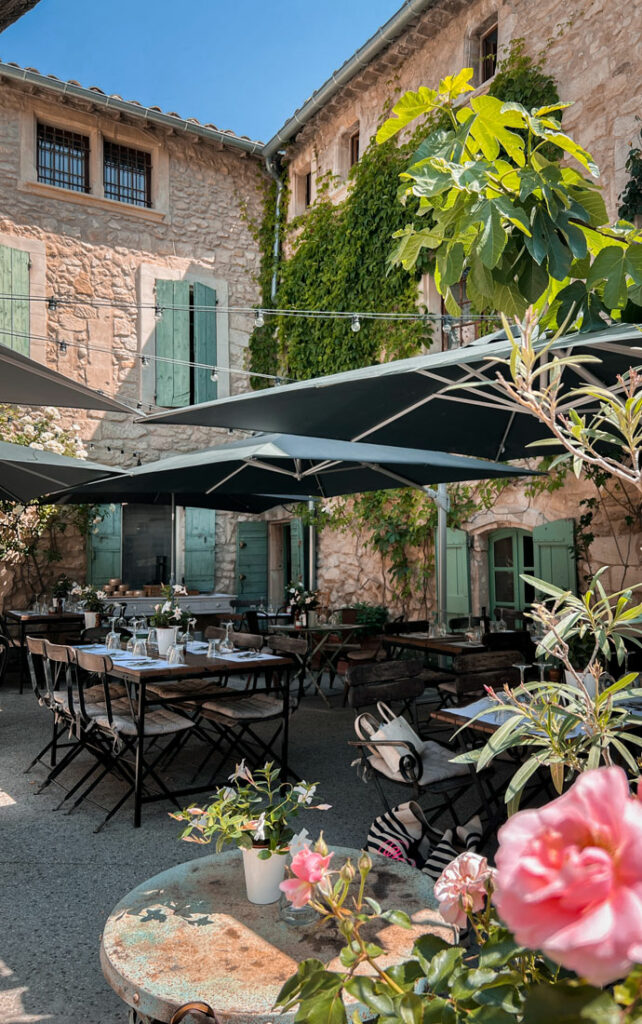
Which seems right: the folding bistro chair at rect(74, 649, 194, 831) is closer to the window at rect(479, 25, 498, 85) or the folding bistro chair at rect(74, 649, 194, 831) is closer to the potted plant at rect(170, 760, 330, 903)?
the potted plant at rect(170, 760, 330, 903)

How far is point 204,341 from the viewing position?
1183 centimetres

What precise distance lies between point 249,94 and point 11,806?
37.3 feet

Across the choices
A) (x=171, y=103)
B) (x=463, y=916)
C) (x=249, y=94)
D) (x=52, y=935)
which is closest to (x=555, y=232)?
(x=463, y=916)

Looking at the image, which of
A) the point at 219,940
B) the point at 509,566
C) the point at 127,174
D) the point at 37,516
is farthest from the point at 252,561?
the point at 219,940

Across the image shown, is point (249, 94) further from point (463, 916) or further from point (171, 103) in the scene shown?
point (463, 916)

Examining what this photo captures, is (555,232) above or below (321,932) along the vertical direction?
above

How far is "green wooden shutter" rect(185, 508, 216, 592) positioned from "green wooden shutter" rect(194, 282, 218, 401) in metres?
1.82

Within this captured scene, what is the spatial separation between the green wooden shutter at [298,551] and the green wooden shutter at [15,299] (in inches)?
174

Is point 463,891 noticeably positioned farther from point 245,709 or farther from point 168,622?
point 168,622

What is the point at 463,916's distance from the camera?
107cm

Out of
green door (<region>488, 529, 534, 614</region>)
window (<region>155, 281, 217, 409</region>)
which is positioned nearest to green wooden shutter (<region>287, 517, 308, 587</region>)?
window (<region>155, 281, 217, 409</region>)

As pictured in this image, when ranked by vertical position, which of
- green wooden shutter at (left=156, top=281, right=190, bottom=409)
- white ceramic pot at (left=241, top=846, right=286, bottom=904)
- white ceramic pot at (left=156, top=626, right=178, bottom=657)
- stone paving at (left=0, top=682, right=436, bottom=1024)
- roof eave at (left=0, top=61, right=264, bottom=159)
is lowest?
stone paving at (left=0, top=682, right=436, bottom=1024)

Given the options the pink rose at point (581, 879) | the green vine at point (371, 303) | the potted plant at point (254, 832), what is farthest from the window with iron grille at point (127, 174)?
the pink rose at point (581, 879)

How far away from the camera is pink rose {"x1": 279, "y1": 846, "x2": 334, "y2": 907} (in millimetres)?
1104
